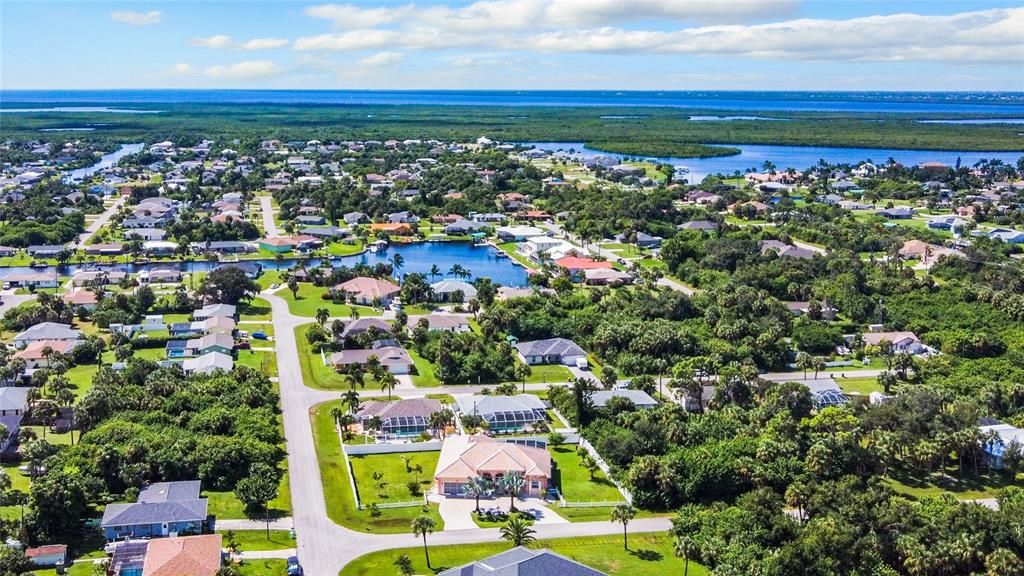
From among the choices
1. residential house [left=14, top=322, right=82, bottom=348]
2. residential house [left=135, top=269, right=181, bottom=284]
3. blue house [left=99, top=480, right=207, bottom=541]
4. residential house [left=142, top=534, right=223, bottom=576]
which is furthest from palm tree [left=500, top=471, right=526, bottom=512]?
residential house [left=135, top=269, right=181, bottom=284]

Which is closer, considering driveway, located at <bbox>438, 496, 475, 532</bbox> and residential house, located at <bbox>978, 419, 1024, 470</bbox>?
driveway, located at <bbox>438, 496, 475, 532</bbox>

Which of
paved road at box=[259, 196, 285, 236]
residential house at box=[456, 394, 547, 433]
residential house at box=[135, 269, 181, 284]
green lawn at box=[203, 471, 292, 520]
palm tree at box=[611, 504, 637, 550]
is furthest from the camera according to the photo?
paved road at box=[259, 196, 285, 236]

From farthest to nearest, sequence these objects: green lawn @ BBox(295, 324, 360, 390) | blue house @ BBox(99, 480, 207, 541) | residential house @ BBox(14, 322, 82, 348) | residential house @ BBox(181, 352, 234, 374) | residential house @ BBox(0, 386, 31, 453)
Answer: residential house @ BBox(14, 322, 82, 348), green lawn @ BBox(295, 324, 360, 390), residential house @ BBox(181, 352, 234, 374), residential house @ BBox(0, 386, 31, 453), blue house @ BBox(99, 480, 207, 541)

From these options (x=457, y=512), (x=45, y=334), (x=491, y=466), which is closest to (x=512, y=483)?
(x=491, y=466)

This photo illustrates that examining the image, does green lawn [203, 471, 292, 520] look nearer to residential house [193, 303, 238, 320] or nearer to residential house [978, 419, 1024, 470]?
residential house [193, 303, 238, 320]

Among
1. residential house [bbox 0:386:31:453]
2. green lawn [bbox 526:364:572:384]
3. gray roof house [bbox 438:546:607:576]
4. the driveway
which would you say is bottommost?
the driveway

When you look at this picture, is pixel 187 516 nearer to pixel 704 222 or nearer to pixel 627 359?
pixel 627 359
